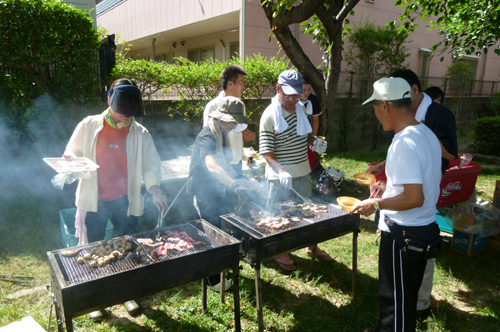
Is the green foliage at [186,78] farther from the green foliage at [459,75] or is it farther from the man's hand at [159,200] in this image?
the green foliage at [459,75]

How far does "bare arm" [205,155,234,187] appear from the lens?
10.2ft

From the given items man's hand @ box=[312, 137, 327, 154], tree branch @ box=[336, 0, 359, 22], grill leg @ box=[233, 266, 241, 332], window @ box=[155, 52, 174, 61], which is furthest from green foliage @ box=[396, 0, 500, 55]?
window @ box=[155, 52, 174, 61]

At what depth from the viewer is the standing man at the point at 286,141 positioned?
368cm

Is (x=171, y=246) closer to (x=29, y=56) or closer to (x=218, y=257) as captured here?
(x=218, y=257)

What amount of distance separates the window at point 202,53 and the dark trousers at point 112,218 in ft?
40.5

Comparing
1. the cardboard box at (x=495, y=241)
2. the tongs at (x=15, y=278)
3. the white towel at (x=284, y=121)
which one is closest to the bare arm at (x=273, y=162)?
the white towel at (x=284, y=121)

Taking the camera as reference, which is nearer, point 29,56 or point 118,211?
point 118,211

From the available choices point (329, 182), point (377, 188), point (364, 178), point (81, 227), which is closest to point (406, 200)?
point (377, 188)

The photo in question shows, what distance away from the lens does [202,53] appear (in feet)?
50.5

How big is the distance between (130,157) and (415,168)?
251 centimetres

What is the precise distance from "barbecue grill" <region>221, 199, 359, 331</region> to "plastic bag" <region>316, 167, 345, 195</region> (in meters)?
3.23

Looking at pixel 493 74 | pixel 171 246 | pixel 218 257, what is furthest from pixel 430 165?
pixel 493 74

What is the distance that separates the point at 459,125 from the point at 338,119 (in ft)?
30.3

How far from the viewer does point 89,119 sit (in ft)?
9.95
